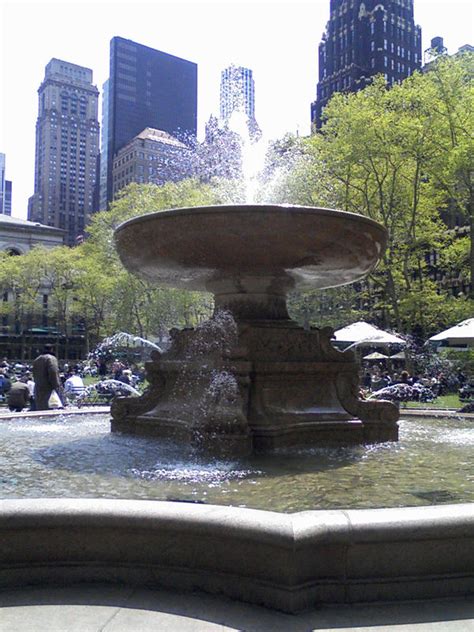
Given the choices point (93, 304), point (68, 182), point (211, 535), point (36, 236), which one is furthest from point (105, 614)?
point (68, 182)

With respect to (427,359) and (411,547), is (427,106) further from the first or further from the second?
(411,547)

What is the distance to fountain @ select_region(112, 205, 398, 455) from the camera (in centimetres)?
678

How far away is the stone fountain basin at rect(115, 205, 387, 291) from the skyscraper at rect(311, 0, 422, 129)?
86418mm

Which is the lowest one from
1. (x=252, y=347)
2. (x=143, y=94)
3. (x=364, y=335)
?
(x=252, y=347)

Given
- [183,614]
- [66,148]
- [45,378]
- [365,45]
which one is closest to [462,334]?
[45,378]

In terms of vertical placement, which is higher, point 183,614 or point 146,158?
point 146,158

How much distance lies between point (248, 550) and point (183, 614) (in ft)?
1.45

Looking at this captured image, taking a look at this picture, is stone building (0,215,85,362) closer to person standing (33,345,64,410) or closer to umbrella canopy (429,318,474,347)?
umbrella canopy (429,318,474,347)

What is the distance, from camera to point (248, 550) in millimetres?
3266

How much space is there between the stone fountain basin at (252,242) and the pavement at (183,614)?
13.9 ft

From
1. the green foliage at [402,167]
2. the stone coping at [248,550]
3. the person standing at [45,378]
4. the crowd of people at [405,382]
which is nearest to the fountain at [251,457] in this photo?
the stone coping at [248,550]

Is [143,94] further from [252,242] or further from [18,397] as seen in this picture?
[252,242]

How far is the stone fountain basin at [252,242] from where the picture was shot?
6.79 meters

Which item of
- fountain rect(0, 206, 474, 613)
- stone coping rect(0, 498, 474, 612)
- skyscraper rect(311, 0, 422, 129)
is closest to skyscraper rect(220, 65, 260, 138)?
fountain rect(0, 206, 474, 613)
